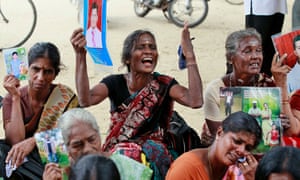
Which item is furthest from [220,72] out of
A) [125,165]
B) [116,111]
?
[125,165]

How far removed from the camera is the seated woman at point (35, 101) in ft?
11.2

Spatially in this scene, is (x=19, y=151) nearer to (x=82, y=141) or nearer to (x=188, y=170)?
(x=82, y=141)

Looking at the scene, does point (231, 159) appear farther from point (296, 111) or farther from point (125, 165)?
point (296, 111)

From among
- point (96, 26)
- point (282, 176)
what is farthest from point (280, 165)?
point (96, 26)

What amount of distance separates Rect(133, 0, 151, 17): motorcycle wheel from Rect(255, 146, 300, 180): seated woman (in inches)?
304

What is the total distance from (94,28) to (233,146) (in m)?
1.21

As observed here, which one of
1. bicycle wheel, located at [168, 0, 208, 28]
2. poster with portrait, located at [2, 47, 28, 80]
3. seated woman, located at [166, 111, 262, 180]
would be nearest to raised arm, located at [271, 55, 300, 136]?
seated woman, located at [166, 111, 262, 180]

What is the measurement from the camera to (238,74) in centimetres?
374

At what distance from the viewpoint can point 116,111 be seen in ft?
11.9

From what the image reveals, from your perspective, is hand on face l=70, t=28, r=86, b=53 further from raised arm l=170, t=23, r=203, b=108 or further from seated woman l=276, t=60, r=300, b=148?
seated woman l=276, t=60, r=300, b=148

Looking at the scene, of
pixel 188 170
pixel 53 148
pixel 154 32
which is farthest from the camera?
pixel 154 32

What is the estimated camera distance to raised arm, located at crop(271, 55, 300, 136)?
353cm

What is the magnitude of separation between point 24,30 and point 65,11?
6.49 ft

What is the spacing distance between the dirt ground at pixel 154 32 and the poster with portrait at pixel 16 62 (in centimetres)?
203
